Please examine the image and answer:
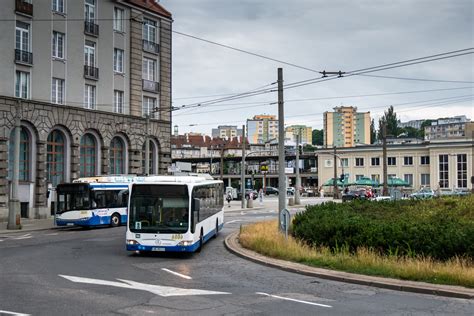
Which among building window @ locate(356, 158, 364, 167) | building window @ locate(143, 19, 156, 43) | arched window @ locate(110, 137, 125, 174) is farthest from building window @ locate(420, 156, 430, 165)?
arched window @ locate(110, 137, 125, 174)

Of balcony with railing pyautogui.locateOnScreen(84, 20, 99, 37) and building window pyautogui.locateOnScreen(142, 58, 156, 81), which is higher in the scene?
balcony with railing pyautogui.locateOnScreen(84, 20, 99, 37)

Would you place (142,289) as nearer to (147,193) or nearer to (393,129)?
(147,193)

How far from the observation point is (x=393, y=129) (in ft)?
447

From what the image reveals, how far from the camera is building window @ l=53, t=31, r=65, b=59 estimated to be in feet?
136

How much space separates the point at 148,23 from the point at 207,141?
486 feet

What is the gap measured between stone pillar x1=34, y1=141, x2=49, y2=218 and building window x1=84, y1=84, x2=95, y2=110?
209 inches

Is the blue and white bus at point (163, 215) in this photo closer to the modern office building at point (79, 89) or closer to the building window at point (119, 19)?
the modern office building at point (79, 89)

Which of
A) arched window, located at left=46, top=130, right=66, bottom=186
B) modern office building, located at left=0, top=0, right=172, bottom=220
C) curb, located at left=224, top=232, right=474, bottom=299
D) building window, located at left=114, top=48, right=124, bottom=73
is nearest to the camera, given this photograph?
curb, located at left=224, top=232, right=474, bottom=299

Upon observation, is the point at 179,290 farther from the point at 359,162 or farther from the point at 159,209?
the point at 359,162

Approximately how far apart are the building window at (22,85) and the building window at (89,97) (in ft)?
17.2

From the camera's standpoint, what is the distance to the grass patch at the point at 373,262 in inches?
523

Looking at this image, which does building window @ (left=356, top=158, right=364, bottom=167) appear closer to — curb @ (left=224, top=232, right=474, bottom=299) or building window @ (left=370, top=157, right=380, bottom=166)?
building window @ (left=370, top=157, right=380, bottom=166)

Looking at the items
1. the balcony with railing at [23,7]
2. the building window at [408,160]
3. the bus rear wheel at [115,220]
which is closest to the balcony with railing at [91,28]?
the balcony with railing at [23,7]

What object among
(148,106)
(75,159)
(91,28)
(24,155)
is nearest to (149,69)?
(148,106)
